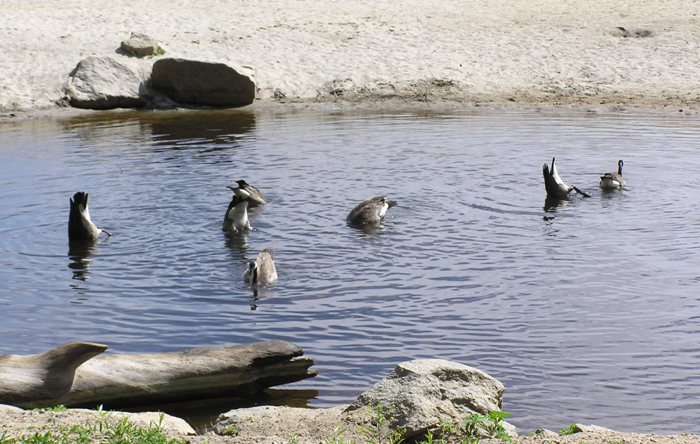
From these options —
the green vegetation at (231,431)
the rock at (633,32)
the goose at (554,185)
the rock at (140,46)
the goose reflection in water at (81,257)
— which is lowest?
the goose reflection in water at (81,257)

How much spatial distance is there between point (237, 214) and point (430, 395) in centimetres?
697

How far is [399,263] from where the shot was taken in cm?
A: 1209

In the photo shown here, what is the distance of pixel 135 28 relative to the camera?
31766 millimetres

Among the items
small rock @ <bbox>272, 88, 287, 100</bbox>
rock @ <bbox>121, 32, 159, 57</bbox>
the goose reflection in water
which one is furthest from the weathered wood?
rock @ <bbox>121, 32, 159, 57</bbox>

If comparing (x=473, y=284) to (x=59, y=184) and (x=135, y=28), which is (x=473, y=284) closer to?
(x=59, y=184)

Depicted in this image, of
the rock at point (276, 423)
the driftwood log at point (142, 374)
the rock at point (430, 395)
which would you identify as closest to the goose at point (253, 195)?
the driftwood log at point (142, 374)

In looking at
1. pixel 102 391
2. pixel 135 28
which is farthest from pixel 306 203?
pixel 135 28

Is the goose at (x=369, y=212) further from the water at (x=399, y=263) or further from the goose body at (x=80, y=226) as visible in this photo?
the goose body at (x=80, y=226)

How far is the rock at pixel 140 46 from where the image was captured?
29391 millimetres

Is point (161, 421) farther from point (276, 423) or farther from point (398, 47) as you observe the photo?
point (398, 47)

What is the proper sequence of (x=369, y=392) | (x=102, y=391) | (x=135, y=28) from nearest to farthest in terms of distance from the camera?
(x=369, y=392) < (x=102, y=391) < (x=135, y=28)

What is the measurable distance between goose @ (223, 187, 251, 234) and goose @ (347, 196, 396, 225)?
1.41 metres

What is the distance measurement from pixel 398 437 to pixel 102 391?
8.65 ft

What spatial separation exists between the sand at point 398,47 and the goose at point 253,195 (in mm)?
12863
